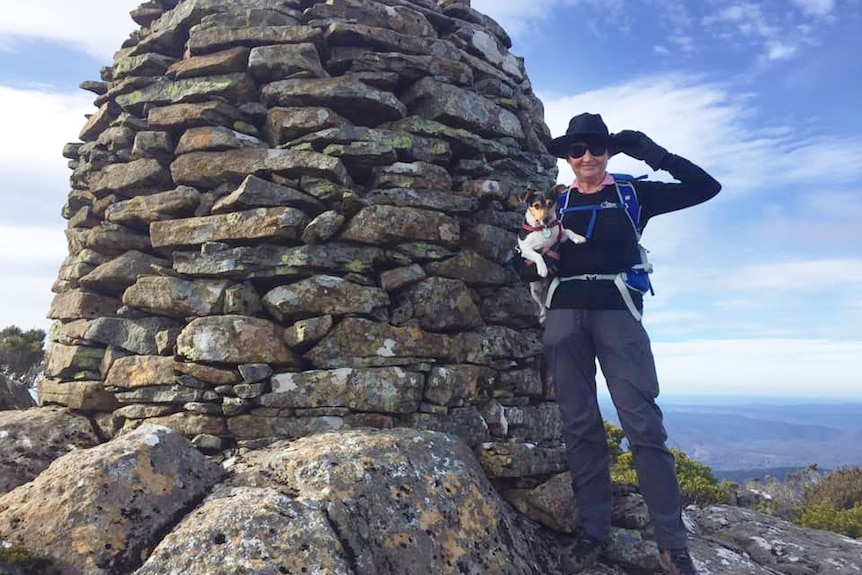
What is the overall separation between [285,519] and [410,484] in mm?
1155

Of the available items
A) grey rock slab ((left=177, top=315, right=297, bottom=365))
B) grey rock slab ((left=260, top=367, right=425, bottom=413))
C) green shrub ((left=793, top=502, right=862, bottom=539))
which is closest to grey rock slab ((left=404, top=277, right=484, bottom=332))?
grey rock slab ((left=260, top=367, right=425, bottom=413))

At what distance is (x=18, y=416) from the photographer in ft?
21.6

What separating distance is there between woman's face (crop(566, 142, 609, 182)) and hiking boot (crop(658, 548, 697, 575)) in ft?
12.2

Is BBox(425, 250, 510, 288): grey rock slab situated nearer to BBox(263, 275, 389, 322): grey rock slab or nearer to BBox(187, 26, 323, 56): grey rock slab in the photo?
BBox(263, 275, 389, 322): grey rock slab

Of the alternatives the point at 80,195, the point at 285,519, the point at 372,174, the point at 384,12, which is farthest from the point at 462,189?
the point at 80,195

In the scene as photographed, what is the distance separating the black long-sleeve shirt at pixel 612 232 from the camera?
5.95 m

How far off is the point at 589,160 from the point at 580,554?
12.9 ft

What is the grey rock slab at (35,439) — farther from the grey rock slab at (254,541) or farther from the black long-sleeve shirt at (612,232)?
the black long-sleeve shirt at (612,232)

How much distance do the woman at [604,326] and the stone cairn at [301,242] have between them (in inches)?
27.2

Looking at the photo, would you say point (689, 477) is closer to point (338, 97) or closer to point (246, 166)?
point (338, 97)

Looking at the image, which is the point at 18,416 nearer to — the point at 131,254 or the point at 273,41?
the point at 131,254

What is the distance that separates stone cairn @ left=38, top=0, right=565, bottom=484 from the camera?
6.13 m

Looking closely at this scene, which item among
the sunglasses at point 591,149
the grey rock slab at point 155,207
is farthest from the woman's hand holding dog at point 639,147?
the grey rock slab at point 155,207

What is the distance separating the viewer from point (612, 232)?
19.7ft
